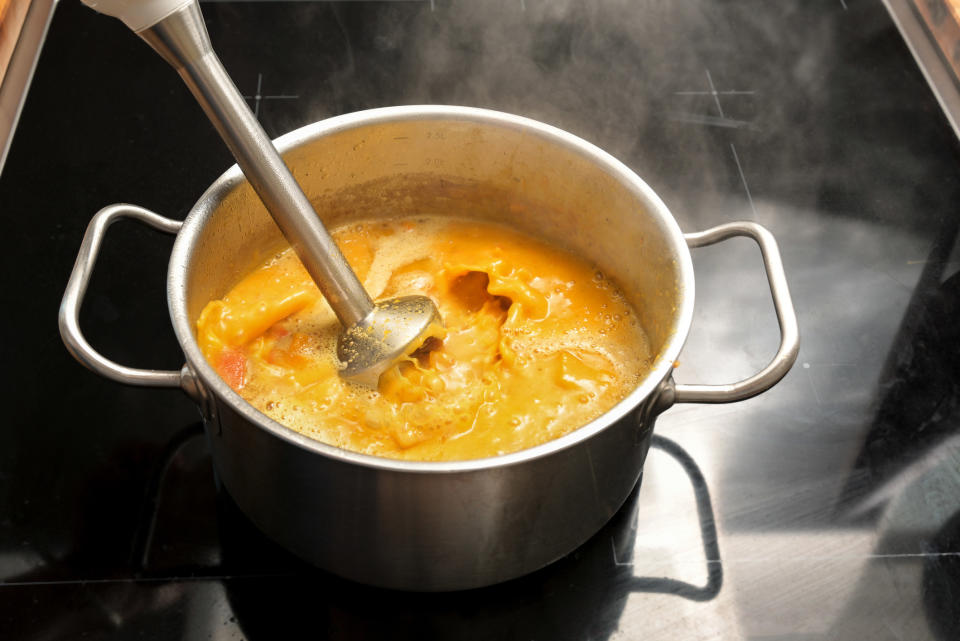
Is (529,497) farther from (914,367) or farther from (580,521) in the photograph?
(914,367)

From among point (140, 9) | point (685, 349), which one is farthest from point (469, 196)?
point (140, 9)

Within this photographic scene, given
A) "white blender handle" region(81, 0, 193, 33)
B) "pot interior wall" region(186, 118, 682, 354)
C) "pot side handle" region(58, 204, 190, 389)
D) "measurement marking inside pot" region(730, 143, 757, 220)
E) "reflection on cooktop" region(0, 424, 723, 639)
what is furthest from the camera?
"measurement marking inside pot" region(730, 143, 757, 220)

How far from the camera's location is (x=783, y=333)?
37.9 inches

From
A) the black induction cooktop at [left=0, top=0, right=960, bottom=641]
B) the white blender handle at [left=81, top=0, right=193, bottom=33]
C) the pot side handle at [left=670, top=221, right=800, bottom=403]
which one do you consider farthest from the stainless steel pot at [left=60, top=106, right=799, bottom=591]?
the white blender handle at [left=81, top=0, right=193, bottom=33]

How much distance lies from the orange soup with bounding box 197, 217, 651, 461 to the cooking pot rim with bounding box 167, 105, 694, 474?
0.16 metres

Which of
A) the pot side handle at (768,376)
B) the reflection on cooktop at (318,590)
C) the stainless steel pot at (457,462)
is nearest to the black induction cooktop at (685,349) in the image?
the reflection on cooktop at (318,590)

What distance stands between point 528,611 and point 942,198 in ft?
3.30

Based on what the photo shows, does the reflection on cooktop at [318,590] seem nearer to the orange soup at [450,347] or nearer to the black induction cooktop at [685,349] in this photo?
the black induction cooktop at [685,349]

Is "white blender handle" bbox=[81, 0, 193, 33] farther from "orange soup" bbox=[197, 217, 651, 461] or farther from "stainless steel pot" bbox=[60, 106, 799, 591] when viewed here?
"orange soup" bbox=[197, 217, 651, 461]

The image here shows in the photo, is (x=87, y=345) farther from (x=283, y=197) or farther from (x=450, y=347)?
(x=450, y=347)

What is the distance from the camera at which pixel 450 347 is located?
3.78 ft

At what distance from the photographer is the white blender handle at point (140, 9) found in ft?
2.50

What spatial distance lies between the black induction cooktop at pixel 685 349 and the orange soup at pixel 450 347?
0.43 feet

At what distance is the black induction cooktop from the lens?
1.04 m
